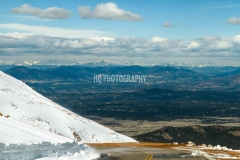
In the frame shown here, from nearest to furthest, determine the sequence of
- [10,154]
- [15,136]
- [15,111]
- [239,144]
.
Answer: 1. [10,154]
2. [15,136]
3. [15,111]
4. [239,144]

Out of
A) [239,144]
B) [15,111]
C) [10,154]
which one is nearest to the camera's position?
[10,154]

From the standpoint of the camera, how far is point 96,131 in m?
90.4

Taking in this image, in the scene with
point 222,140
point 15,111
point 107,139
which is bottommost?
point 222,140

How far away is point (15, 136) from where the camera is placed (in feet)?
111

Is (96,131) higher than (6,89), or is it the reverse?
(6,89)

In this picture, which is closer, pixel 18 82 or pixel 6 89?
pixel 6 89

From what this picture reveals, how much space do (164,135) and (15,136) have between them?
142 m

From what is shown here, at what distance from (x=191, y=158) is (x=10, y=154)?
52.0ft

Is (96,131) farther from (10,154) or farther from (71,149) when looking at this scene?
(10,154)

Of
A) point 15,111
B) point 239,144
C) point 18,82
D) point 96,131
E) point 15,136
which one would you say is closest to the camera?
point 15,136

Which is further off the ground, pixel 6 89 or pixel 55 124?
pixel 6 89

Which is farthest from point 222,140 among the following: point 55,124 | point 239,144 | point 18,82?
point 55,124

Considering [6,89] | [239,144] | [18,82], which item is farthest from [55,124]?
[239,144]

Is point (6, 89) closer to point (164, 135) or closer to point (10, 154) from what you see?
point (10, 154)
